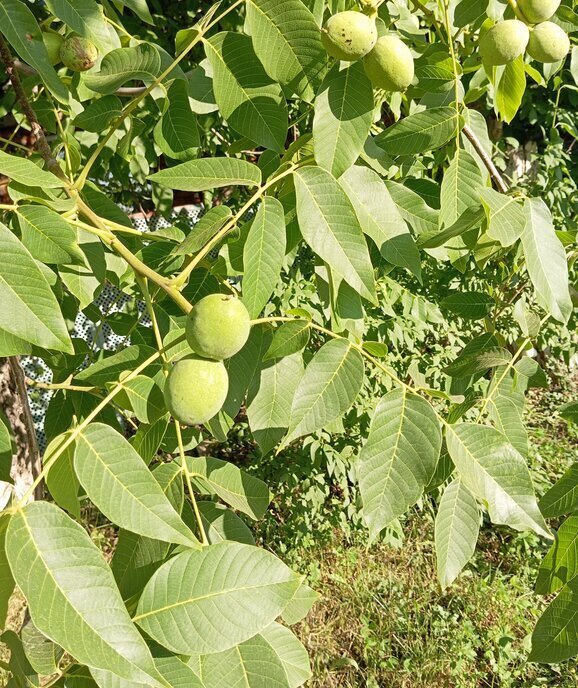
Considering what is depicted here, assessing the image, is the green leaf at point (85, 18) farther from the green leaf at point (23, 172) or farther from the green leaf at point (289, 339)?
the green leaf at point (289, 339)

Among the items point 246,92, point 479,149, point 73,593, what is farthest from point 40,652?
point 479,149

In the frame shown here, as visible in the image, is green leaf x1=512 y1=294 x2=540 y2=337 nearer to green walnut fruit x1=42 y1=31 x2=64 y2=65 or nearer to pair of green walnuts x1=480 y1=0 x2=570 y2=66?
pair of green walnuts x1=480 y1=0 x2=570 y2=66

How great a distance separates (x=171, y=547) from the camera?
1048 millimetres

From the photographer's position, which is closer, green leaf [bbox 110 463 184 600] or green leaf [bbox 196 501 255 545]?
green leaf [bbox 110 463 184 600]

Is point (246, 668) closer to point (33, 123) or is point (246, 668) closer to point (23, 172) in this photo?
point (23, 172)

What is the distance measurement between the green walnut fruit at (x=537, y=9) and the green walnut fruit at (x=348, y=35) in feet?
1.22

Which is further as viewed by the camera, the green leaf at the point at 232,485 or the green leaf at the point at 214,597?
the green leaf at the point at 232,485

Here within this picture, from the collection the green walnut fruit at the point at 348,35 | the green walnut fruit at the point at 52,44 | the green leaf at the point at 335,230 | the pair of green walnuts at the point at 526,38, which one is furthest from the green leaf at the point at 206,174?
the green walnut fruit at the point at 52,44

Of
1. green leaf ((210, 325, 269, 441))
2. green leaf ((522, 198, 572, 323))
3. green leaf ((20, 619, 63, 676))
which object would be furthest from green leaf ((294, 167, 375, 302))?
green leaf ((20, 619, 63, 676))

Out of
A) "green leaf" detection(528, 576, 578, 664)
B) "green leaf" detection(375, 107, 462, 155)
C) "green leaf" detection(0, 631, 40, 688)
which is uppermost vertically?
"green leaf" detection(375, 107, 462, 155)

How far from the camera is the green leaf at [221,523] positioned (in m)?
1.17

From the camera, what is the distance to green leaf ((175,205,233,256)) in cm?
108

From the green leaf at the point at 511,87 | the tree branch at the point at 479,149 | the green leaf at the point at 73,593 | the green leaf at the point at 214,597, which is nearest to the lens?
the green leaf at the point at 73,593

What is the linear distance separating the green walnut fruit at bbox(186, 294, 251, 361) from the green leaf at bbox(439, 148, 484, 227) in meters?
0.55
